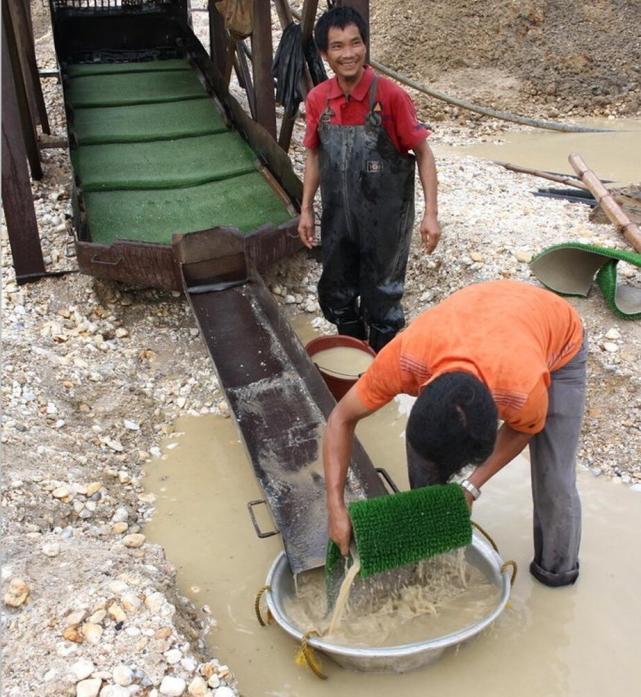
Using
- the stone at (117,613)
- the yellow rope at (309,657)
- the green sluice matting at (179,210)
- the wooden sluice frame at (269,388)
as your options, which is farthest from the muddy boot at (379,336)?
the stone at (117,613)

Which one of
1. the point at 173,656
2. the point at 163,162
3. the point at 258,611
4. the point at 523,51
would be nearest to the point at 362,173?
the point at 258,611

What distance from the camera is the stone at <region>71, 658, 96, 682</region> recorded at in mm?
2357

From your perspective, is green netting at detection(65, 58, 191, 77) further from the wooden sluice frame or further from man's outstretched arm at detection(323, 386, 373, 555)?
man's outstretched arm at detection(323, 386, 373, 555)

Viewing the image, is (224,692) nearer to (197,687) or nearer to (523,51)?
(197,687)

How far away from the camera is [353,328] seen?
454 centimetres

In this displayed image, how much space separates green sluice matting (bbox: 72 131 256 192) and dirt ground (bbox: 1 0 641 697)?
37 cm

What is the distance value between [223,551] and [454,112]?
8.31 metres

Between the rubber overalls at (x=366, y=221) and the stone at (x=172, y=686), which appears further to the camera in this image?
the rubber overalls at (x=366, y=221)

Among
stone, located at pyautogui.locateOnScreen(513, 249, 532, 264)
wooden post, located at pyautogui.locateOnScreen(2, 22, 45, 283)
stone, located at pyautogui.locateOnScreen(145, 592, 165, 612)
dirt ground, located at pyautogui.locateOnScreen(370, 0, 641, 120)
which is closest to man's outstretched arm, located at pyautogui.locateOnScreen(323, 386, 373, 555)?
stone, located at pyautogui.locateOnScreen(145, 592, 165, 612)

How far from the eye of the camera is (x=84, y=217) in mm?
5133

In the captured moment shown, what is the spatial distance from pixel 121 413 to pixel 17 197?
5.50ft

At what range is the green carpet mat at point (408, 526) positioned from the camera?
229 centimetres

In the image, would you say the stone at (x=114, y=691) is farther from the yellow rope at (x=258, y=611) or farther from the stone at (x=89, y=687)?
the yellow rope at (x=258, y=611)

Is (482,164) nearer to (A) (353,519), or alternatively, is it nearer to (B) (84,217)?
(B) (84,217)
